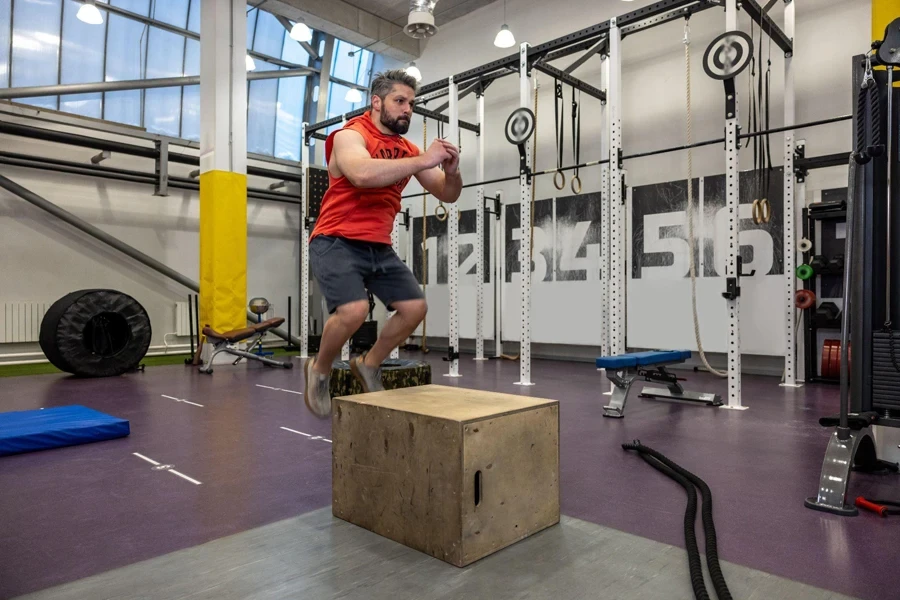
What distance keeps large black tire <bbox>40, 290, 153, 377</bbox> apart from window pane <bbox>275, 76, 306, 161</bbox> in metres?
4.91

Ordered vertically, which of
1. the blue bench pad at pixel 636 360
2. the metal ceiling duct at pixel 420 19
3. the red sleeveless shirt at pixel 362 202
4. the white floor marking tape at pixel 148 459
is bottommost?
the white floor marking tape at pixel 148 459

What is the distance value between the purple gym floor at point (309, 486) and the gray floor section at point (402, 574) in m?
0.10

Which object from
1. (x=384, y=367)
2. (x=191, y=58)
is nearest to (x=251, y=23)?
(x=191, y=58)

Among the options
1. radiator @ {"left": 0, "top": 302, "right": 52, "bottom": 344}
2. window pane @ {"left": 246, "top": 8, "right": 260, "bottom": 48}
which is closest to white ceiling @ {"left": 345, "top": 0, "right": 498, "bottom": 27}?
window pane @ {"left": 246, "top": 8, "right": 260, "bottom": 48}

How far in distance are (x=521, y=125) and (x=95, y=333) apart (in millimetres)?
4317

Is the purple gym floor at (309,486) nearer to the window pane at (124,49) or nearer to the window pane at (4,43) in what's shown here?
the window pane at (4,43)

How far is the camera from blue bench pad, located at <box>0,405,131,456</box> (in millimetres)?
2525

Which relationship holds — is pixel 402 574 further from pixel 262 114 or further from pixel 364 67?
pixel 364 67

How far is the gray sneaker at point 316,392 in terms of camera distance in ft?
7.30

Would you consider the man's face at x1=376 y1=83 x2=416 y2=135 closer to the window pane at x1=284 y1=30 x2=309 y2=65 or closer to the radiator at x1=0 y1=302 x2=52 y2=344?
the radiator at x1=0 y1=302 x2=52 y2=344

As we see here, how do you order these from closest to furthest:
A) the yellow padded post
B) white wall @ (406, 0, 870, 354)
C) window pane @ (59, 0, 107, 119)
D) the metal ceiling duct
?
white wall @ (406, 0, 870, 354), the metal ceiling duct, the yellow padded post, window pane @ (59, 0, 107, 119)

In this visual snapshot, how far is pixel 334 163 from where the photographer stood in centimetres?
212

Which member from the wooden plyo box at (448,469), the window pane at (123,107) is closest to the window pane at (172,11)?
the window pane at (123,107)

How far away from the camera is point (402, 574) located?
4.30ft
